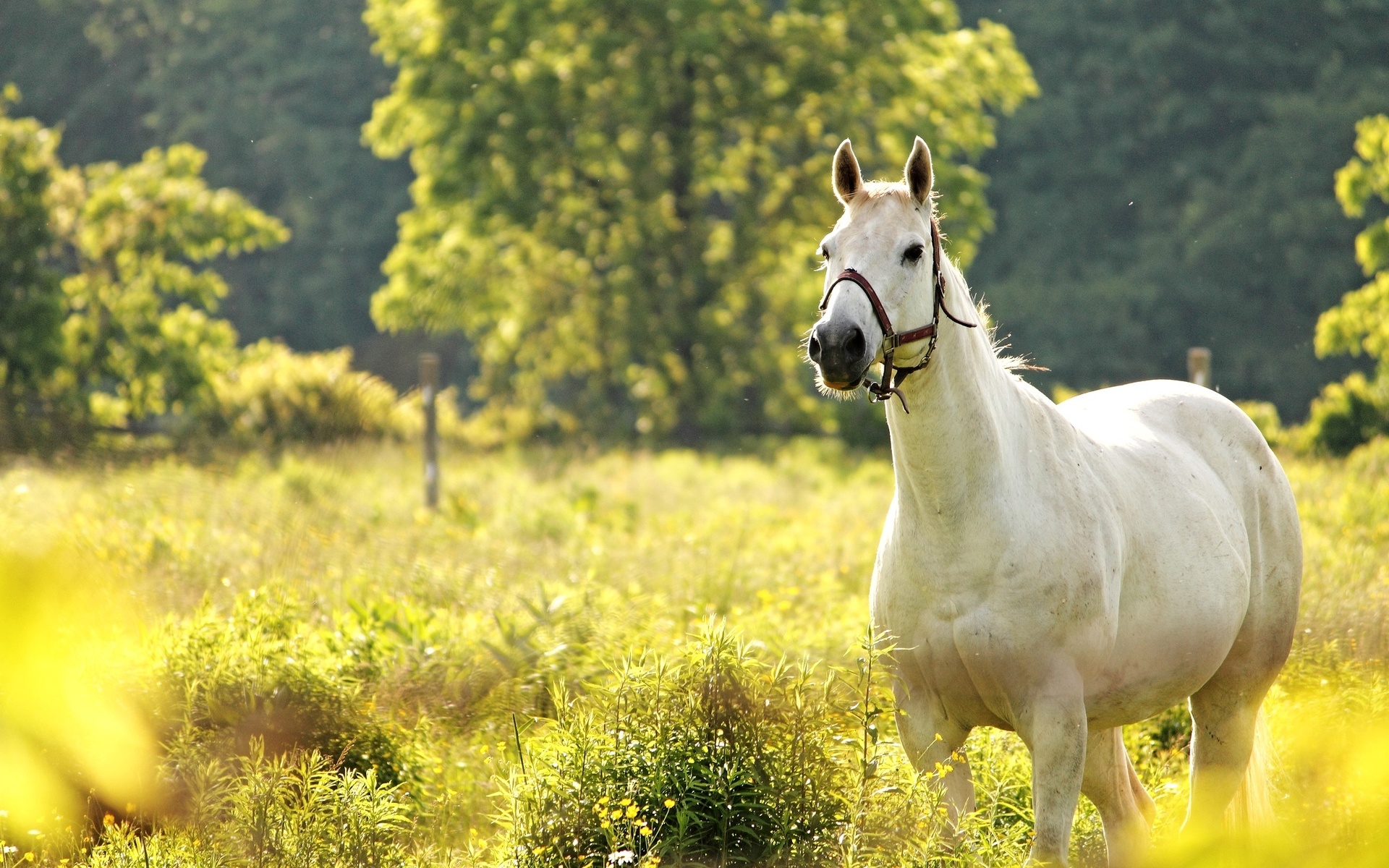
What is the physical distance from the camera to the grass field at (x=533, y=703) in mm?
3891

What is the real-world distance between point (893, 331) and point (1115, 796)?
79.1 inches

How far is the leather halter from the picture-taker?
3541 millimetres

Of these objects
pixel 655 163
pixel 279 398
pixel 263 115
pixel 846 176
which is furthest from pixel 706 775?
pixel 263 115

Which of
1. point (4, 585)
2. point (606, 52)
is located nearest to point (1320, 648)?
point (4, 585)

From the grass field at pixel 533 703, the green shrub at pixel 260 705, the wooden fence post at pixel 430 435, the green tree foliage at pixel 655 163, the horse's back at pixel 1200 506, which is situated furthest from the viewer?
the green tree foliage at pixel 655 163

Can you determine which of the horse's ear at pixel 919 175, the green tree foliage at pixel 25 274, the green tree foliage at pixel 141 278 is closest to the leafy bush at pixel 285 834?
the horse's ear at pixel 919 175

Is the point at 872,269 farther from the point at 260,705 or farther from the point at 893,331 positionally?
the point at 260,705

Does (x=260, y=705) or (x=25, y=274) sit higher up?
(x=260, y=705)

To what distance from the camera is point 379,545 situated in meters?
9.77

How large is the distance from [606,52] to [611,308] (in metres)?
4.82

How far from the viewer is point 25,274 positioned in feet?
64.1

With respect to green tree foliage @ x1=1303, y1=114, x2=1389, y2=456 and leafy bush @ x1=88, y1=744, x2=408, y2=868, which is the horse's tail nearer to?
leafy bush @ x1=88, y1=744, x2=408, y2=868

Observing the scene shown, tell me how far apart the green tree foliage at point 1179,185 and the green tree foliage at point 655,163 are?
11415 mm

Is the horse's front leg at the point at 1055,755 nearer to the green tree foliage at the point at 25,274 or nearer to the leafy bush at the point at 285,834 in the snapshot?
the leafy bush at the point at 285,834
